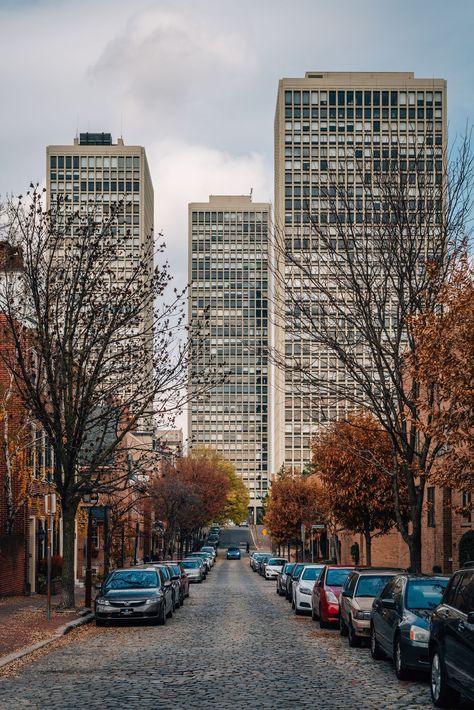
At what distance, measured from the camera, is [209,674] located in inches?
601

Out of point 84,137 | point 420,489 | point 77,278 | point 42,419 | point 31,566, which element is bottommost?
point 31,566

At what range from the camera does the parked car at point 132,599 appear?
24.3 meters

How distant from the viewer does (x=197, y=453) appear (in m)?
135

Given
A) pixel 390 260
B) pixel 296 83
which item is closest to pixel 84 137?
pixel 296 83

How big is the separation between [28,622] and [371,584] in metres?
8.63

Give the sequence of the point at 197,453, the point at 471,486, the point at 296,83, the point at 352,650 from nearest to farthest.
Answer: the point at 471,486
the point at 352,650
the point at 197,453
the point at 296,83

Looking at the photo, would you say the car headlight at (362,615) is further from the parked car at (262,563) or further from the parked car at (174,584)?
the parked car at (262,563)

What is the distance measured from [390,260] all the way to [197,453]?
364 feet

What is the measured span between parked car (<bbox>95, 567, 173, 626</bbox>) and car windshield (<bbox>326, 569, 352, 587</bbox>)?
404 centimetres

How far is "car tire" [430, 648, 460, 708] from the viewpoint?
38.9 feet

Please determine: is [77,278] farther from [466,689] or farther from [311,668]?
[466,689]

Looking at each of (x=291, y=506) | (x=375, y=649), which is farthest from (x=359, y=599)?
(x=291, y=506)

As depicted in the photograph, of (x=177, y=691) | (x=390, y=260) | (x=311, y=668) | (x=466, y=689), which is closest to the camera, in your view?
(x=466, y=689)

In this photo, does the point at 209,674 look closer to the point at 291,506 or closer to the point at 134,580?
the point at 134,580
